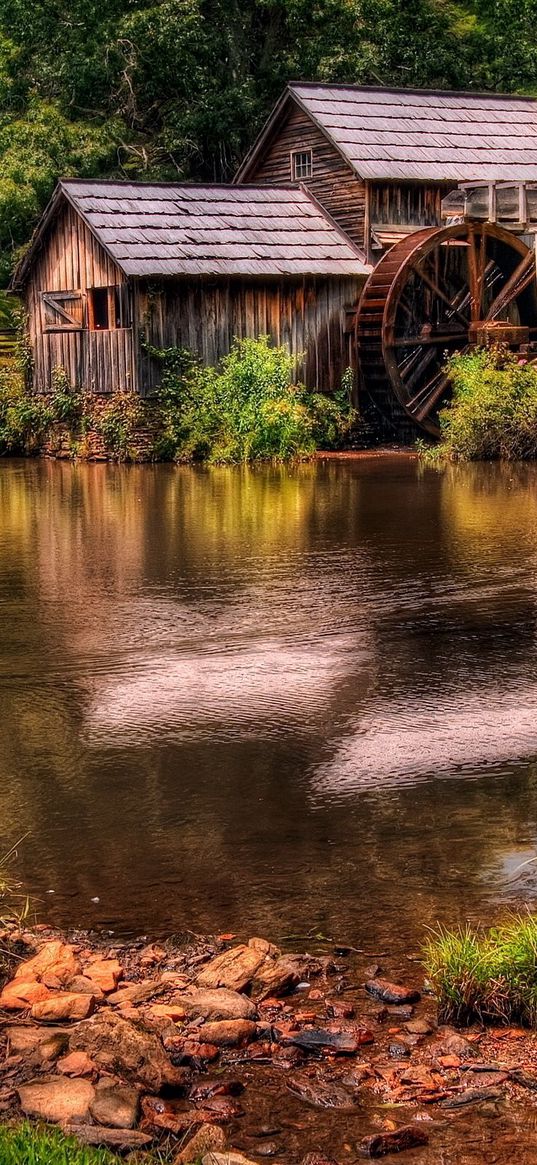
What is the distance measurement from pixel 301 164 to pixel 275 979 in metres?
29.3

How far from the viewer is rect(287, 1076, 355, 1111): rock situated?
13.8 feet

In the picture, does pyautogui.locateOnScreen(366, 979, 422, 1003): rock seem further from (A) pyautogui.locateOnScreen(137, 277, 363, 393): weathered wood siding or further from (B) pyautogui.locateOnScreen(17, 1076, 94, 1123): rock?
(A) pyautogui.locateOnScreen(137, 277, 363, 393): weathered wood siding

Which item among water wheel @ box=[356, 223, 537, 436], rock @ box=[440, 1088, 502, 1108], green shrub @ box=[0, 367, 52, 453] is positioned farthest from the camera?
green shrub @ box=[0, 367, 52, 453]

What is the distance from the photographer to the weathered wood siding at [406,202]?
3050cm

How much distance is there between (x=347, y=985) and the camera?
16.1 feet

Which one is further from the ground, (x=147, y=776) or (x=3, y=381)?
(x=3, y=381)

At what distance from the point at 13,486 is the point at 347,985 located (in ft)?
60.9

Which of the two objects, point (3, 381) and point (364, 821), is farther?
point (3, 381)

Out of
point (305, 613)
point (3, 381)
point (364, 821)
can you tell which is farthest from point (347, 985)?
point (3, 381)

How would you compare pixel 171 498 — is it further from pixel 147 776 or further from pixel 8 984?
pixel 8 984

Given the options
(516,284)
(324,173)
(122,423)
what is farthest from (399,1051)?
(324,173)

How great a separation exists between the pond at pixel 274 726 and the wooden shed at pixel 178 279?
1244cm

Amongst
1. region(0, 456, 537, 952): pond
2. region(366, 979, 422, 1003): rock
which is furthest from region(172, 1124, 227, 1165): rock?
region(0, 456, 537, 952): pond

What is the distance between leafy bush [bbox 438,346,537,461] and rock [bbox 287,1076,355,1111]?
21.1 metres
